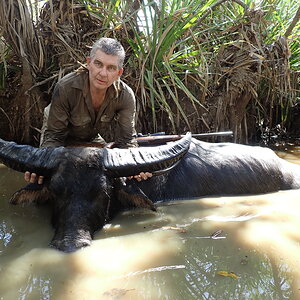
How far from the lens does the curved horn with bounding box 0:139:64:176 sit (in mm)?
2334

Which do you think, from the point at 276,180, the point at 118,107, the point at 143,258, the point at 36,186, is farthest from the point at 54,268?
the point at 276,180

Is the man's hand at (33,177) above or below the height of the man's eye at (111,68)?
below

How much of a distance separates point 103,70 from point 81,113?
0.56m

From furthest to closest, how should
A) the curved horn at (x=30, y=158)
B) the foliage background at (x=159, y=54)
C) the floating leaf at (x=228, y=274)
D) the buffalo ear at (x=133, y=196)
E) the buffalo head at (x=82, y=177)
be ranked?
the foliage background at (x=159, y=54), the buffalo ear at (x=133, y=196), the curved horn at (x=30, y=158), the buffalo head at (x=82, y=177), the floating leaf at (x=228, y=274)

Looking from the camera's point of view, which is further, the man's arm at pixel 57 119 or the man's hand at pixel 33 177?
the man's arm at pixel 57 119

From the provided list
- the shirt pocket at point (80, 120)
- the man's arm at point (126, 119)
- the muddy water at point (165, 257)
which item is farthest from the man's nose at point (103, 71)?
the muddy water at point (165, 257)

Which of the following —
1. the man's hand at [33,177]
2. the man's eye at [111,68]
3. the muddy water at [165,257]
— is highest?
the man's eye at [111,68]

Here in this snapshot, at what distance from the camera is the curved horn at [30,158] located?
7.66 ft

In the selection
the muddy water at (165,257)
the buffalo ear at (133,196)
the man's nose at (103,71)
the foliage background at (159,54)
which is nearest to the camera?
the muddy water at (165,257)

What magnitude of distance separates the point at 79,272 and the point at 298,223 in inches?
61.9

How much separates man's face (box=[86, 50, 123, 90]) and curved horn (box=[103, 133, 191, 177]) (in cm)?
87

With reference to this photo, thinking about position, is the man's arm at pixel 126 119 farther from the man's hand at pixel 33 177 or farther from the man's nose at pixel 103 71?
the man's hand at pixel 33 177

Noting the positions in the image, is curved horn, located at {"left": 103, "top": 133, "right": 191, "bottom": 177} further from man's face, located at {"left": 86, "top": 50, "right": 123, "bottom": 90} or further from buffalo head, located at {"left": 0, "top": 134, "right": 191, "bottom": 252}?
man's face, located at {"left": 86, "top": 50, "right": 123, "bottom": 90}

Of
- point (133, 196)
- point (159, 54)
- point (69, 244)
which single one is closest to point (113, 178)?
point (133, 196)
